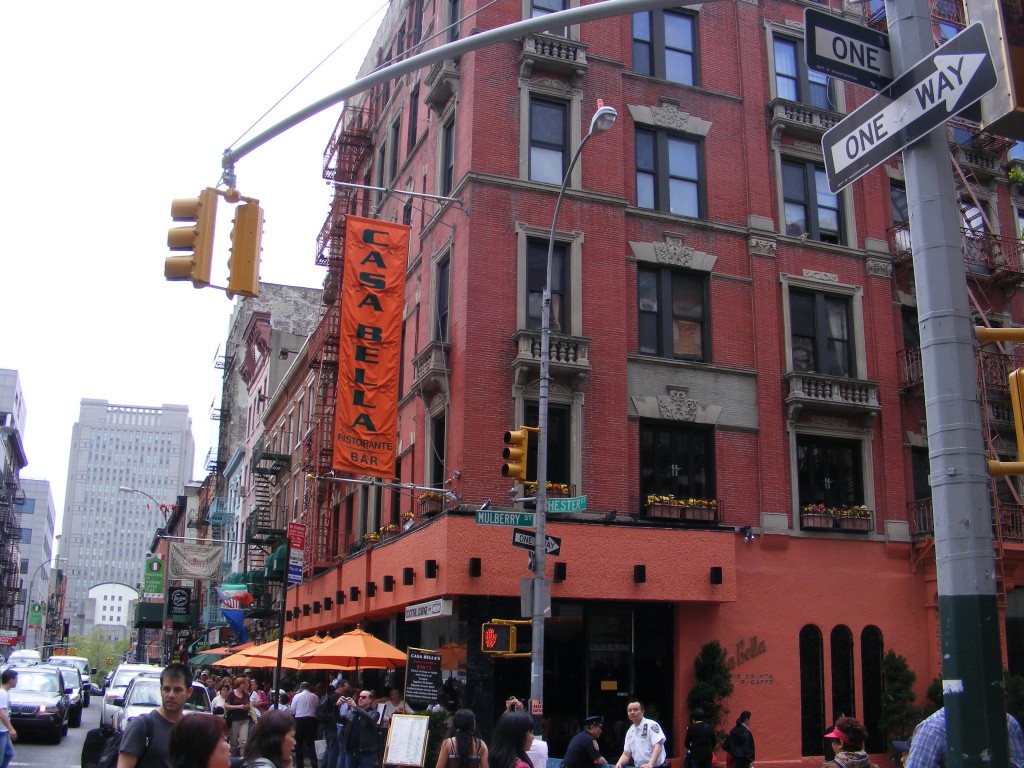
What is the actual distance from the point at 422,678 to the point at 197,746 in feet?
44.6

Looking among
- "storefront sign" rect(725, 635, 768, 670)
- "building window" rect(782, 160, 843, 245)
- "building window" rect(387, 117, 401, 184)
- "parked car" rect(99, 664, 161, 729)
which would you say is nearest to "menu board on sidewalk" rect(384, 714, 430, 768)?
"storefront sign" rect(725, 635, 768, 670)

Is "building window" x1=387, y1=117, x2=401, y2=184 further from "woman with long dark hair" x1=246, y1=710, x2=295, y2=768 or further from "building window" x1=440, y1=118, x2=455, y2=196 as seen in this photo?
"woman with long dark hair" x1=246, y1=710, x2=295, y2=768

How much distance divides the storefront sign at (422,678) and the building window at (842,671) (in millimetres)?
10180

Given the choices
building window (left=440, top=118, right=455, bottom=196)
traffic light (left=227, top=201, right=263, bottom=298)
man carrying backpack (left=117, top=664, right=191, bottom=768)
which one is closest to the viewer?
man carrying backpack (left=117, top=664, right=191, bottom=768)

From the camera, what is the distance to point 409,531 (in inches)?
956

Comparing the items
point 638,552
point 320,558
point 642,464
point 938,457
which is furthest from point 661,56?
point 938,457

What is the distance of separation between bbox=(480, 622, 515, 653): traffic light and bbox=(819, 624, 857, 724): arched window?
9.84 metres

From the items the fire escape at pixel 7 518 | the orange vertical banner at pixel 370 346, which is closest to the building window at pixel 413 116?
the orange vertical banner at pixel 370 346

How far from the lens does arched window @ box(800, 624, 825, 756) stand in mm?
23688

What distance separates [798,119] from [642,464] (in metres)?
10.3

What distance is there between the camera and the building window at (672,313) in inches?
988

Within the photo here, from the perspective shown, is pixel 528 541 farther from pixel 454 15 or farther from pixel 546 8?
pixel 454 15

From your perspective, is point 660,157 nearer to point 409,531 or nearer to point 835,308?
point 835,308

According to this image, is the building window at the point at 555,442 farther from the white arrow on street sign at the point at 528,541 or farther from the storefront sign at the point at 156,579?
the storefront sign at the point at 156,579
